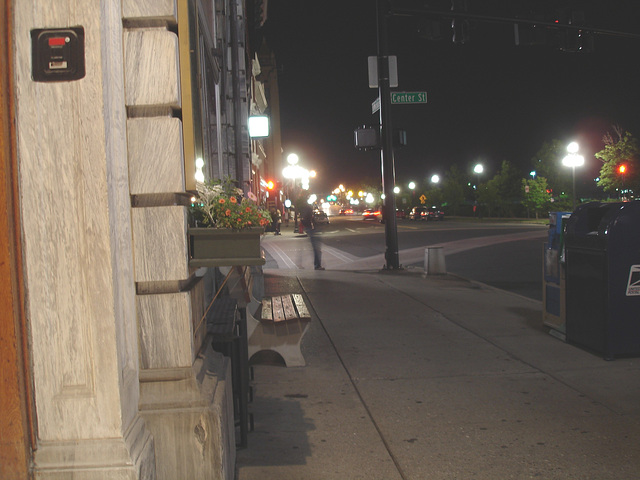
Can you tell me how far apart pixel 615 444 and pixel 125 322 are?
3.32m

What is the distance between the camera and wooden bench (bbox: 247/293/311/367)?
5652 millimetres

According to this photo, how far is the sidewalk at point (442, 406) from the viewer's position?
3.82 m

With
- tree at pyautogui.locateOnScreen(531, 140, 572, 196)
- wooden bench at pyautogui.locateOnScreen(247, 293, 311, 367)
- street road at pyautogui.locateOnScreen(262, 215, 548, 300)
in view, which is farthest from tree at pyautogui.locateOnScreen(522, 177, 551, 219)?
wooden bench at pyautogui.locateOnScreen(247, 293, 311, 367)

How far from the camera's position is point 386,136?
13.9 metres

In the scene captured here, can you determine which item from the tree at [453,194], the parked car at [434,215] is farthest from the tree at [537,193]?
the tree at [453,194]

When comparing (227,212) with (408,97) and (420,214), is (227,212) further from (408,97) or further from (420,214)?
(420,214)

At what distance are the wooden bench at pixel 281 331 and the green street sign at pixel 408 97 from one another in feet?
28.4

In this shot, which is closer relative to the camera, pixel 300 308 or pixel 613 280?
pixel 613 280

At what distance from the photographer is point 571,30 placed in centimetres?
1346

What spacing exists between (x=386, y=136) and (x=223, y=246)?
1069 cm

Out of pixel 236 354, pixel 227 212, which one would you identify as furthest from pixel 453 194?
pixel 227 212

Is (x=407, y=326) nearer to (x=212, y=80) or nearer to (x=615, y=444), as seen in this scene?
(x=615, y=444)

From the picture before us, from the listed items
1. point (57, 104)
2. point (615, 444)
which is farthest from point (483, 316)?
point (57, 104)

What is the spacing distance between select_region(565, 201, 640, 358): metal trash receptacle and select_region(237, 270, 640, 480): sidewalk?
9.3 inches
